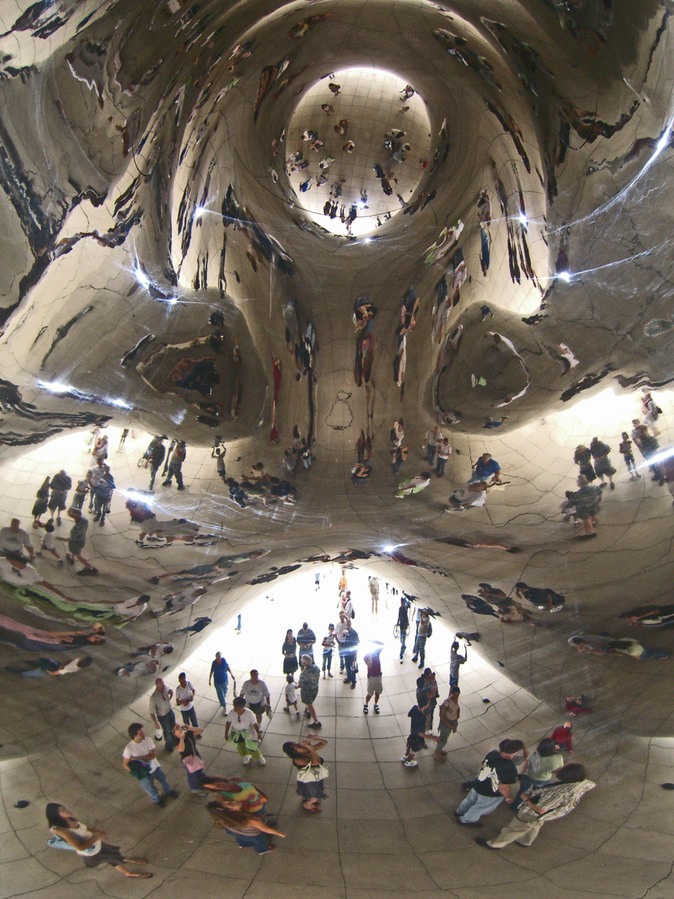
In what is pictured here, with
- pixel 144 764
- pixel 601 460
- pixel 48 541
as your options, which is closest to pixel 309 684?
pixel 144 764

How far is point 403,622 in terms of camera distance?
1.84m

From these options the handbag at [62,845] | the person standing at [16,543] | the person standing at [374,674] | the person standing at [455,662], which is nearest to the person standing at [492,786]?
the person standing at [455,662]

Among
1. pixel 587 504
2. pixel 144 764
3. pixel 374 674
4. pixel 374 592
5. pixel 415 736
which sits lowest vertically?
pixel 144 764

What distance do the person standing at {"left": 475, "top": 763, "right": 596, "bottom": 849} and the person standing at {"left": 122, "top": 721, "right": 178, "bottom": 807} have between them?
0.73m

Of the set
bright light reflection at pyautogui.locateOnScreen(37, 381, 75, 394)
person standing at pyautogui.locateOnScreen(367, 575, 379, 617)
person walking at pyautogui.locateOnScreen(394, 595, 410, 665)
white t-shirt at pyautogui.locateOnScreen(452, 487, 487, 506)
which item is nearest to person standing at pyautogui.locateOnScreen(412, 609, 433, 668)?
person walking at pyautogui.locateOnScreen(394, 595, 410, 665)

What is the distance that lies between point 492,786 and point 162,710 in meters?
0.84

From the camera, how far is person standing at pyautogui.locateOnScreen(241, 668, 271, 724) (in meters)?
1.61

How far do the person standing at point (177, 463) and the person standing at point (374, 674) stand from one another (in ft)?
2.64

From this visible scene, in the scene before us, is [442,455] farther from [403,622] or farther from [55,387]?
[55,387]

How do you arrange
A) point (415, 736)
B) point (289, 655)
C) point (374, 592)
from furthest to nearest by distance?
1. point (374, 592)
2. point (289, 655)
3. point (415, 736)

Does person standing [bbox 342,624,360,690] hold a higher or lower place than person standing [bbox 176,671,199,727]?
higher

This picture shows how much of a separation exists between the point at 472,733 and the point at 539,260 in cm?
120

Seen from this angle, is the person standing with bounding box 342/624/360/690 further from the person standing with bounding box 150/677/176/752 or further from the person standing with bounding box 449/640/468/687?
the person standing with bounding box 150/677/176/752

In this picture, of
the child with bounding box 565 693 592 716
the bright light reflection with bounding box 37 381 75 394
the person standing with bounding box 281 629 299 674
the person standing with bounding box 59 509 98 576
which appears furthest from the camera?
the person standing with bounding box 281 629 299 674
